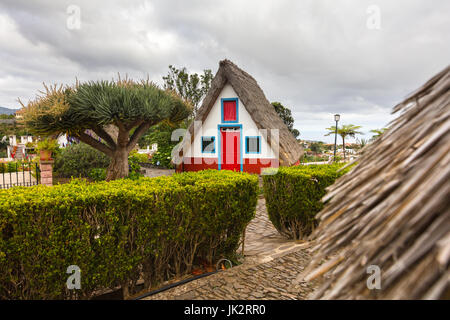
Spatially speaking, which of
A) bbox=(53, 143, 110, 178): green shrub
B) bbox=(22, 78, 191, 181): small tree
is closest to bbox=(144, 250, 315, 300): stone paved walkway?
bbox=(22, 78, 191, 181): small tree

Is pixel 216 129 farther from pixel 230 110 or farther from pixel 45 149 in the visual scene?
pixel 45 149

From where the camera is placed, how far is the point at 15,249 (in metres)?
2.60

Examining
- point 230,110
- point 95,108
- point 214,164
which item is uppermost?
point 230,110

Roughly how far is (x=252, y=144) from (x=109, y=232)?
39.2ft

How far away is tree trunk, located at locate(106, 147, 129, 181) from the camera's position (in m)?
10.9

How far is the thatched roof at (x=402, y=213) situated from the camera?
973mm

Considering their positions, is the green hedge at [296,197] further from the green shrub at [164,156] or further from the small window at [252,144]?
the green shrub at [164,156]

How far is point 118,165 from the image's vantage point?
10977mm

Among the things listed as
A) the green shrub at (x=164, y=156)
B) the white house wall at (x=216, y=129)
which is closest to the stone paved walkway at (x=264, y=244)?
the white house wall at (x=216, y=129)

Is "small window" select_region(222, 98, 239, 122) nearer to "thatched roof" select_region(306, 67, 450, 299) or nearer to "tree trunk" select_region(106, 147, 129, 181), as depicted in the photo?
"tree trunk" select_region(106, 147, 129, 181)

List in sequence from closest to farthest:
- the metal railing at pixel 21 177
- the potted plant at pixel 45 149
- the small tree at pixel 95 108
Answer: the small tree at pixel 95 108
the metal railing at pixel 21 177
the potted plant at pixel 45 149

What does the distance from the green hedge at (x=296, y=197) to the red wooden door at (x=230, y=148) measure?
9003mm

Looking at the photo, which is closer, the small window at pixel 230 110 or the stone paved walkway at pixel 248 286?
the stone paved walkway at pixel 248 286

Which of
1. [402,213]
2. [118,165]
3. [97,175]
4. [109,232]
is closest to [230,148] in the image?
[118,165]
